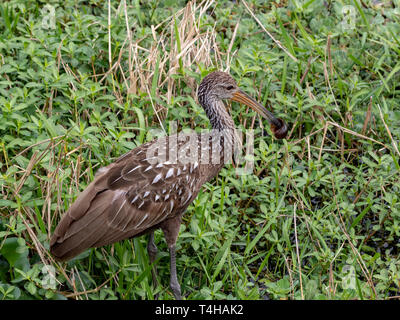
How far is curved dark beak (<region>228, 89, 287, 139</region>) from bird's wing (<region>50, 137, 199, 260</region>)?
715 mm

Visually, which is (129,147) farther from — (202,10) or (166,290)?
(202,10)

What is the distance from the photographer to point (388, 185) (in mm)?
5246

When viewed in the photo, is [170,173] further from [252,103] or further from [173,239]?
[252,103]

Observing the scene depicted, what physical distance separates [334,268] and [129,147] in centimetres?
160

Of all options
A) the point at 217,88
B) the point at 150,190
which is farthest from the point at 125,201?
the point at 217,88

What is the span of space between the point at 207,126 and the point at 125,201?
53.6 inches

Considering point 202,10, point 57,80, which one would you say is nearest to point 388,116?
point 202,10

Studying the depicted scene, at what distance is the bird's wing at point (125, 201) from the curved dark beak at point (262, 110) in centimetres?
72

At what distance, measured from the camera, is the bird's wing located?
4.01 metres

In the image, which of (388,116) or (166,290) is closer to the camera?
(166,290)

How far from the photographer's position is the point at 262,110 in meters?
4.92

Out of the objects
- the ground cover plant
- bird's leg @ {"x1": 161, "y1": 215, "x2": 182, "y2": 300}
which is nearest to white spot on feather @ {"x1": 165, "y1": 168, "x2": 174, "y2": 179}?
bird's leg @ {"x1": 161, "y1": 215, "x2": 182, "y2": 300}

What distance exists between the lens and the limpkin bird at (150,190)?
4.02 meters

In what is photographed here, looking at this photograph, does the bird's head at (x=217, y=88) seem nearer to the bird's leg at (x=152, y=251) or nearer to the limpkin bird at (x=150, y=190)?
the limpkin bird at (x=150, y=190)
